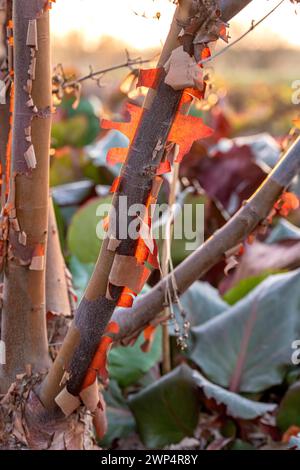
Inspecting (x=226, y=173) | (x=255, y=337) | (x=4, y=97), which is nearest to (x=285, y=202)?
(x=4, y=97)

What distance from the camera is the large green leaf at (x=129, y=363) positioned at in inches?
50.4

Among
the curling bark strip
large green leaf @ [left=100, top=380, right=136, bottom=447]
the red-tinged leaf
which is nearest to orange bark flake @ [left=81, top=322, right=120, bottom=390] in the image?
the curling bark strip

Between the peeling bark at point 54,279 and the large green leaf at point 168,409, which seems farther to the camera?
the large green leaf at point 168,409

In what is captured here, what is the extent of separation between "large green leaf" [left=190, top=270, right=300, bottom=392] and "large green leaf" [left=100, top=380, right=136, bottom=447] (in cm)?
15

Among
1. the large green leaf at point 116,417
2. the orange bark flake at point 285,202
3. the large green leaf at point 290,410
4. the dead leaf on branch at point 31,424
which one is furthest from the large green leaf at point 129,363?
the orange bark flake at point 285,202

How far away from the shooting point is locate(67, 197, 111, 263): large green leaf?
1.53 metres

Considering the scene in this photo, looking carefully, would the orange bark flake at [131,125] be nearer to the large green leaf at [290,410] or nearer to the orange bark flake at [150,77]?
the orange bark flake at [150,77]

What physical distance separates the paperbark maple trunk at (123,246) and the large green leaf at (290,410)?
52cm

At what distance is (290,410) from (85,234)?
1.91 feet

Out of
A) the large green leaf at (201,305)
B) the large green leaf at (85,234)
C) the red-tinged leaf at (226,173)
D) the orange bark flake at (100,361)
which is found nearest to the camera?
the orange bark flake at (100,361)

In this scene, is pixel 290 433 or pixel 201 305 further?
pixel 201 305

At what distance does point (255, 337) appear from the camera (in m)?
1.29

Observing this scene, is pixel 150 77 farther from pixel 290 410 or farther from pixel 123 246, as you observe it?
pixel 290 410

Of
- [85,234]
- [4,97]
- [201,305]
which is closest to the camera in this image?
[4,97]
